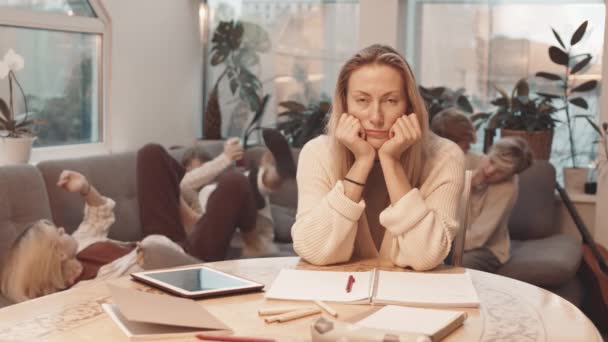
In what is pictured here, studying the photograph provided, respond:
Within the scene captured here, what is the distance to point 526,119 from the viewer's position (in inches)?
186

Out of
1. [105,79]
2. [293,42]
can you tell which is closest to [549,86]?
[293,42]

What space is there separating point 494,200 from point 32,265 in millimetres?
2133

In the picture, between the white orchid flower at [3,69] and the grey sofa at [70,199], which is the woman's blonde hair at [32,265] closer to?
the grey sofa at [70,199]

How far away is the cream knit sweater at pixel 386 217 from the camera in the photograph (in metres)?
2.07

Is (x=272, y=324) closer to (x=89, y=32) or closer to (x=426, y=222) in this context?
(x=426, y=222)

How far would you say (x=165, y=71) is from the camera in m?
5.29

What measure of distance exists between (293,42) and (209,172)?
1686 millimetres

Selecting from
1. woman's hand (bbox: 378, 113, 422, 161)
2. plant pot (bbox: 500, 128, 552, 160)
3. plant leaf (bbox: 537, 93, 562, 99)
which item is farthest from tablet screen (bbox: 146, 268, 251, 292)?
plant leaf (bbox: 537, 93, 562, 99)

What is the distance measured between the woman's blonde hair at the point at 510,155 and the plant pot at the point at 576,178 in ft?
2.86

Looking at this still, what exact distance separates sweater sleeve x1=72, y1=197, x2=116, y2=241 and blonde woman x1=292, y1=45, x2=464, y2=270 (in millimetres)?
1616

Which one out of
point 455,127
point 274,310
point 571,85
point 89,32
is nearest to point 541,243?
point 455,127

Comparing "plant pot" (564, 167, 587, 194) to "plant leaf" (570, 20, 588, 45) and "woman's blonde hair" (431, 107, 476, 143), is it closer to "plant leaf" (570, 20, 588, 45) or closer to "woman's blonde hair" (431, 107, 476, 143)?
"plant leaf" (570, 20, 588, 45)

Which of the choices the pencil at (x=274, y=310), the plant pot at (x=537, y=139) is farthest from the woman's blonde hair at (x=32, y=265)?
the plant pot at (x=537, y=139)

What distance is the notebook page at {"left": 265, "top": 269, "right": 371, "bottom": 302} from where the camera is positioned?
176 cm
